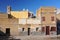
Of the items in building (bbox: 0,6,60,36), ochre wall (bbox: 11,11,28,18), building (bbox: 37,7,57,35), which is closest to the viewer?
building (bbox: 0,6,60,36)

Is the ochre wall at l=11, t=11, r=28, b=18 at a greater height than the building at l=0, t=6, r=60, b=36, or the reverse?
the ochre wall at l=11, t=11, r=28, b=18

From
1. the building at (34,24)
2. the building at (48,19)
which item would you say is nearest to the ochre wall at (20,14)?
the building at (34,24)

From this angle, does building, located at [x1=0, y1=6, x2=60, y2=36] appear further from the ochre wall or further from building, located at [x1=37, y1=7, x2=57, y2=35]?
the ochre wall

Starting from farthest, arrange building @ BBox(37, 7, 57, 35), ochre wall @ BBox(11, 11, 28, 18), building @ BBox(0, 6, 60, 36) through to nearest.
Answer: ochre wall @ BBox(11, 11, 28, 18) < building @ BBox(37, 7, 57, 35) < building @ BBox(0, 6, 60, 36)

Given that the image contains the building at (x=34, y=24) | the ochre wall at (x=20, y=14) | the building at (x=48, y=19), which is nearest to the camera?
the building at (x=34, y=24)

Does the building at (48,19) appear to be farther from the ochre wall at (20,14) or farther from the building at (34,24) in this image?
the ochre wall at (20,14)

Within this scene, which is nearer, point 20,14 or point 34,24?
point 34,24

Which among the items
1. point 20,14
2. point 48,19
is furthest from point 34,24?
point 20,14

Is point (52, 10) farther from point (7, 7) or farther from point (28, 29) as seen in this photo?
point (7, 7)

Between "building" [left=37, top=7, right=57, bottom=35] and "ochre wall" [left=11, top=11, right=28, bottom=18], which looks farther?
"ochre wall" [left=11, top=11, right=28, bottom=18]

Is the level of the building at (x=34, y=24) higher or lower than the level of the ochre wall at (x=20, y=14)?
lower

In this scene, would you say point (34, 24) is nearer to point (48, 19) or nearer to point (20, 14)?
point (48, 19)

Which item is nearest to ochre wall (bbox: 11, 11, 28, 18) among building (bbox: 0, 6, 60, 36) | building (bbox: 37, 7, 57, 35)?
building (bbox: 0, 6, 60, 36)

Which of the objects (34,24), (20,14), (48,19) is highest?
(20,14)
